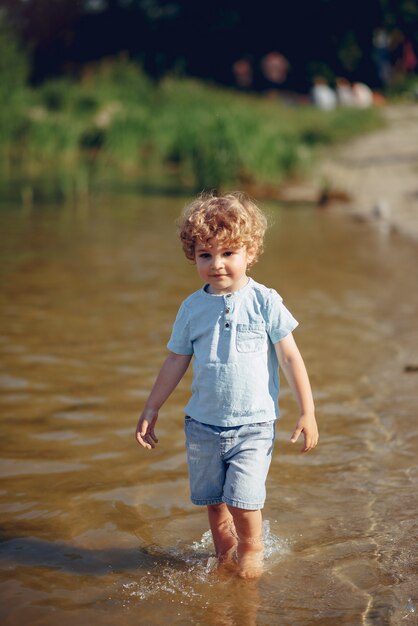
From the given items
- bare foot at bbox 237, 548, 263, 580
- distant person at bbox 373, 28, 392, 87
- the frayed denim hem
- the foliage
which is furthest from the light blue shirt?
the foliage

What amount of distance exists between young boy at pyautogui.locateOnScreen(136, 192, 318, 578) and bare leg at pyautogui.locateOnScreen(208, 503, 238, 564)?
1.4 inches

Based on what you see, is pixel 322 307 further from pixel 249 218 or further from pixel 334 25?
pixel 249 218

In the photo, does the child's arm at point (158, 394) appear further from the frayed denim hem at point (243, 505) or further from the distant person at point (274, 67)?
the distant person at point (274, 67)

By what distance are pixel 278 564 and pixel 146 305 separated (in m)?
3.69

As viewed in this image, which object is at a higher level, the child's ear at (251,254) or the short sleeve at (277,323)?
the child's ear at (251,254)

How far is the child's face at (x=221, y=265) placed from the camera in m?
2.94

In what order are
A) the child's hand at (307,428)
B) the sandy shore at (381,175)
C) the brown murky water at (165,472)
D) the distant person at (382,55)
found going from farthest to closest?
the sandy shore at (381,175) → the distant person at (382,55) → the child's hand at (307,428) → the brown murky water at (165,472)

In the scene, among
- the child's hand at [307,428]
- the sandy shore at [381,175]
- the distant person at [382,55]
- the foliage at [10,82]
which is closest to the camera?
the child's hand at [307,428]

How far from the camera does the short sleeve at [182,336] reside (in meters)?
3.01

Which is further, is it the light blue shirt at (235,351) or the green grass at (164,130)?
the green grass at (164,130)

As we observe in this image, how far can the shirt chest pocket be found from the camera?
2.93 m

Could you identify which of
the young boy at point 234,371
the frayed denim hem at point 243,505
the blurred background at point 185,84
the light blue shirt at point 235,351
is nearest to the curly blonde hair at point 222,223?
the young boy at point 234,371

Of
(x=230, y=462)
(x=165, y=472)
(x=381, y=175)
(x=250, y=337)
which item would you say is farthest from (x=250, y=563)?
(x=381, y=175)

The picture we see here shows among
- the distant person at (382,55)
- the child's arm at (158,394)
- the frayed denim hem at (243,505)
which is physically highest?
the distant person at (382,55)
